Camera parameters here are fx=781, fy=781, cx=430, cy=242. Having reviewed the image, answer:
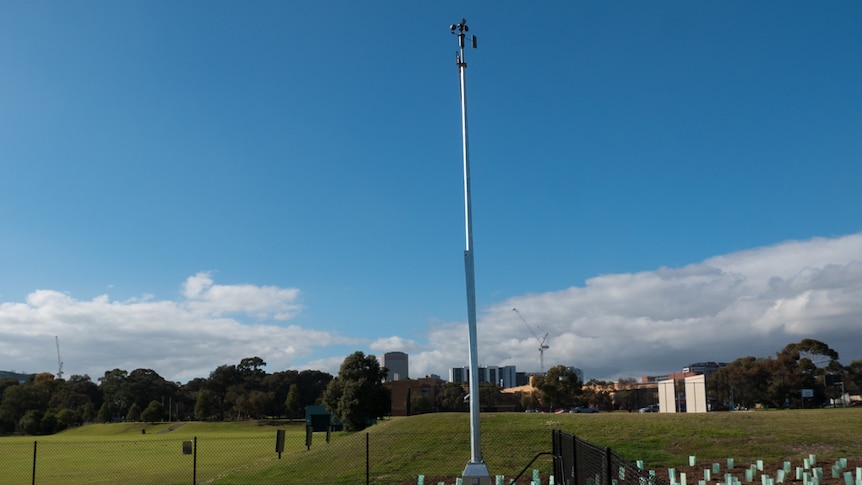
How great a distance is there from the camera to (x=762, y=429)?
29.8 meters

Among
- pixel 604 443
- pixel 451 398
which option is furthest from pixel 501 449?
pixel 451 398

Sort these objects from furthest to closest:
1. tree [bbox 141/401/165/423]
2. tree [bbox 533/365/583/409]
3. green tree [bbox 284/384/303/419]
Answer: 1. green tree [bbox 284/384/303/419]
2. tree [bbox 141/401/165/423]
3. tree [bbox 533/365/583/409]

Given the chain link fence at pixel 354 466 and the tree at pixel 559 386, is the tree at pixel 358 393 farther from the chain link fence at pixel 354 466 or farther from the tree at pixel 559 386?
the chain link fence at pixel 354 466

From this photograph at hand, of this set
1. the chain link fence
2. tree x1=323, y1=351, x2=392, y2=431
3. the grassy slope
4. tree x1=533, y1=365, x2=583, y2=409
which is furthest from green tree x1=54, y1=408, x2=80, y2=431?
the grassy slope

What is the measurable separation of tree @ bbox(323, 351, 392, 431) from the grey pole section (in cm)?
5184

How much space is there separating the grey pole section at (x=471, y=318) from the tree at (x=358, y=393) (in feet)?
170

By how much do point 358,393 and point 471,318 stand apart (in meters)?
53.5

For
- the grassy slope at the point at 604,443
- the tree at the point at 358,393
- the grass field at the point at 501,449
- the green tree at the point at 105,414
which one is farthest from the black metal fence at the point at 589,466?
the green tree at the point at 105,414

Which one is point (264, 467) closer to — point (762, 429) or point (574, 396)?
point (762, 429)

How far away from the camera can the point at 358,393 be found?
66.6 m

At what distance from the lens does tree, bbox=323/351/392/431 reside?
6619 cm

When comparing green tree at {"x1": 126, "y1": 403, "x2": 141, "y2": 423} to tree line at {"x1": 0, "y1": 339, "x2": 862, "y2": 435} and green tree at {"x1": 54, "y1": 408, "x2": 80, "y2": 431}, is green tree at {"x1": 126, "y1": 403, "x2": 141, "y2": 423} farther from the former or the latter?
green tree at {"x1": 54, "y1": 408, "x2": 80, "y2": 431}

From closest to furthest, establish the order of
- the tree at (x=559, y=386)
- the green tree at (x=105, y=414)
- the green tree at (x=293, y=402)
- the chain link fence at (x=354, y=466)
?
1. the chain link fence at (x=354, y=466)
2. the tree at (x=559, y=386)
3. the green tree at (x=293, y=402)
4. the green tree at (x=105, y=414)

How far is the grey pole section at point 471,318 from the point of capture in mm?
13203
